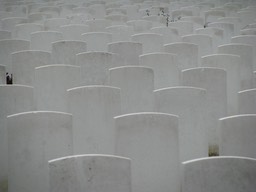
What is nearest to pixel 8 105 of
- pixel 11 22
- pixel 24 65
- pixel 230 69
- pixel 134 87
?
pixel 134 87

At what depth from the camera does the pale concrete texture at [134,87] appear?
395 centimetres

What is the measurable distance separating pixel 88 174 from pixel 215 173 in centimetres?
64

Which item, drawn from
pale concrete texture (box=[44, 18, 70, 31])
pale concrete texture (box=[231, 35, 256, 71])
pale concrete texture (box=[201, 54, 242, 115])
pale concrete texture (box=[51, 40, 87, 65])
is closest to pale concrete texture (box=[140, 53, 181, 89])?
pale concrete texture (box=[201, 54, 242, 115])

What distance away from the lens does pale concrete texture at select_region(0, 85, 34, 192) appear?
3.47 meters

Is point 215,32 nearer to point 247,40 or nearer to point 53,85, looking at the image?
point 247,40

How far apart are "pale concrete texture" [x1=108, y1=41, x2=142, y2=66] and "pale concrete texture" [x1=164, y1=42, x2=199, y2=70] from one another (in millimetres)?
379

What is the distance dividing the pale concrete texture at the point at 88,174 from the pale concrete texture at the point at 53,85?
151 centimetres

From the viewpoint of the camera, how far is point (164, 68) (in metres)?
4.66

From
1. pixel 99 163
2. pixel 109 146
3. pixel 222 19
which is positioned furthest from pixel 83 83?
pixel 222 19

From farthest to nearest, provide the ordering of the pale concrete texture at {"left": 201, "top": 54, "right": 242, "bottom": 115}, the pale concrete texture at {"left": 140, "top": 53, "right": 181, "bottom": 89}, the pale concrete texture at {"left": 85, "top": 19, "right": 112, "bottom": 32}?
the pale concrete texture at {"left": 85, "top": 19, "right": 112, "bottom": 32} < the pale concrete texture at {"left": 140, "top": 53, "right": 181, "bottom": 89} < the pale concrete texture at {"left": 201, "top": 54, "right": 242, "bottom": 115}

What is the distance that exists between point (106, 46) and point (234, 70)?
1.66 metres

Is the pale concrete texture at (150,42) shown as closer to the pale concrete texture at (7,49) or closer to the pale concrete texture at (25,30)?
the pale concrete texture at (7,49)

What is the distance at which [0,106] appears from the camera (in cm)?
363

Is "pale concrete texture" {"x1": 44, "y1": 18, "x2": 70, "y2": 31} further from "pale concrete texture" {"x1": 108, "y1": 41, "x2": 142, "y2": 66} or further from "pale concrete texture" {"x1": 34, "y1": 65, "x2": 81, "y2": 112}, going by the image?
"pale concrete texture" {"x1": 34, "y1": 65, "x2": 81, "y2": 112}
